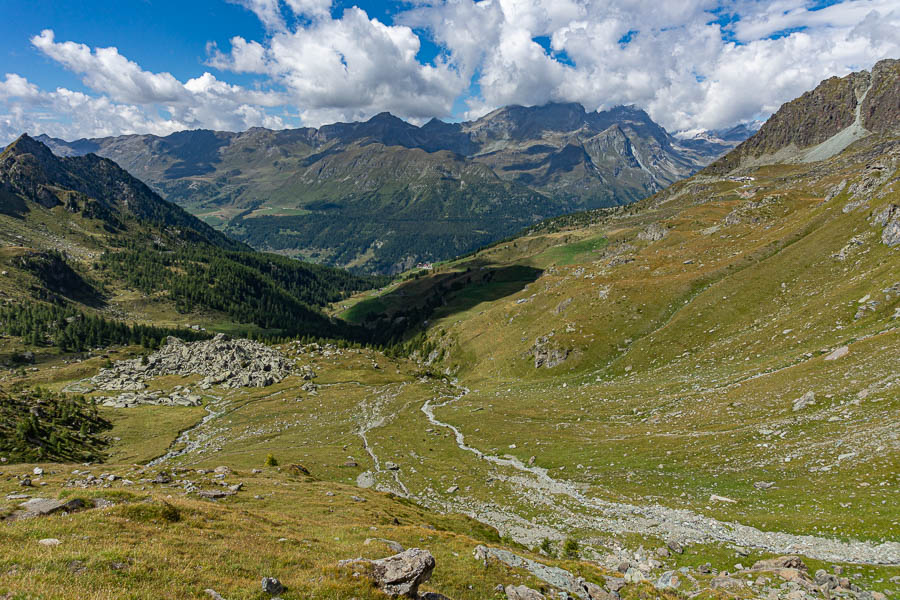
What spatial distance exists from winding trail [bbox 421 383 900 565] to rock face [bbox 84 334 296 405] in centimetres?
11129

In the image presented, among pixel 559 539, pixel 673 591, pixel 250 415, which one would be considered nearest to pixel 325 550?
pixel 673 591

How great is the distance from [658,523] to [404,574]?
103 feet

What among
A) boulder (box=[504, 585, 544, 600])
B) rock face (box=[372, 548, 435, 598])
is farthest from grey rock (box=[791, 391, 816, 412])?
rock face (box=[372, 548, 435, 598])

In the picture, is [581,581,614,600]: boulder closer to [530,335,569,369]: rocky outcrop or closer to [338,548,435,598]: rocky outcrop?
[338,548,435,598]: rocky outcrop

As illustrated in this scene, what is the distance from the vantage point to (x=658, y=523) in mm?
38438

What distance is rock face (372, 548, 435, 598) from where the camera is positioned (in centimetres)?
1772

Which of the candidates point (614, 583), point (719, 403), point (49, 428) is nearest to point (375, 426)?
point (719, 403)

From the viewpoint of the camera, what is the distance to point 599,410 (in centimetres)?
7381

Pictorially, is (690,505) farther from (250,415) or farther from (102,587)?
(250,415)

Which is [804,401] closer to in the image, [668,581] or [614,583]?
[668,581]

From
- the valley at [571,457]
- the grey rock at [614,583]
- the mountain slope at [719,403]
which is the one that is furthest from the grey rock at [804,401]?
the grey rock at [614,583]

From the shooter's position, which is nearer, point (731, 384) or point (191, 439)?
point (731, 384)

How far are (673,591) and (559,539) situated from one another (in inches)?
609

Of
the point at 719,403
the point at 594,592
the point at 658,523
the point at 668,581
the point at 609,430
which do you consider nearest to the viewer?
the point at 594,592
